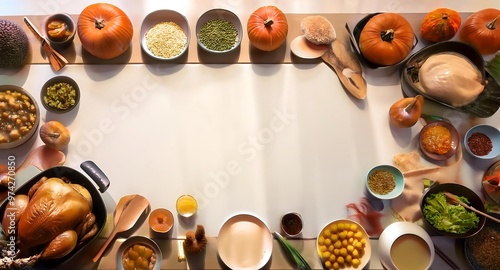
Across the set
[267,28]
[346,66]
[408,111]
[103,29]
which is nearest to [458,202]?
[408,111]

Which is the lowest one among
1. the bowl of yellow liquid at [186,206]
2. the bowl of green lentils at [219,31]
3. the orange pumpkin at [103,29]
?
the bowl of yellow liquid at [186,206]

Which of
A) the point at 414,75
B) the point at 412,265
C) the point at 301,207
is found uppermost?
the point at 414,75

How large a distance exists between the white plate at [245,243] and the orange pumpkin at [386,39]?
2.83ft

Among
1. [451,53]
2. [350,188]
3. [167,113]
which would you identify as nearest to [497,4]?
[451,53]

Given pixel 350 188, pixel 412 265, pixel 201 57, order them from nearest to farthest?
pixel 412 265
pixel 350 188
pixel 201 57

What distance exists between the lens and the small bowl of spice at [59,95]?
1832mm

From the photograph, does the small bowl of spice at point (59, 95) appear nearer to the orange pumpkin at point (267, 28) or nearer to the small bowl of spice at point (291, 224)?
the orange pumpkin at point (267, 28)

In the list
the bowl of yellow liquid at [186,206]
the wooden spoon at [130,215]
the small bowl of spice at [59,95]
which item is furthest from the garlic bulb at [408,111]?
the small bowl of spice at [59,95]

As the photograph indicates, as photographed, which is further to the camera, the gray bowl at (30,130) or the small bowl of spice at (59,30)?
the small bowl of spice at (59,30)

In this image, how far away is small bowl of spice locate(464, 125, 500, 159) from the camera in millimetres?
1859

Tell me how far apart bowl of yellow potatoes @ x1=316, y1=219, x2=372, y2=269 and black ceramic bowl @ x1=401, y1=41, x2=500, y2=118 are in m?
0.64

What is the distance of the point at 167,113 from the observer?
190 cm

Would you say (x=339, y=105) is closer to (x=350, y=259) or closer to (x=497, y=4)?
(x=350, y=259)

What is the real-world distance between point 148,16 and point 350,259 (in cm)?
134
